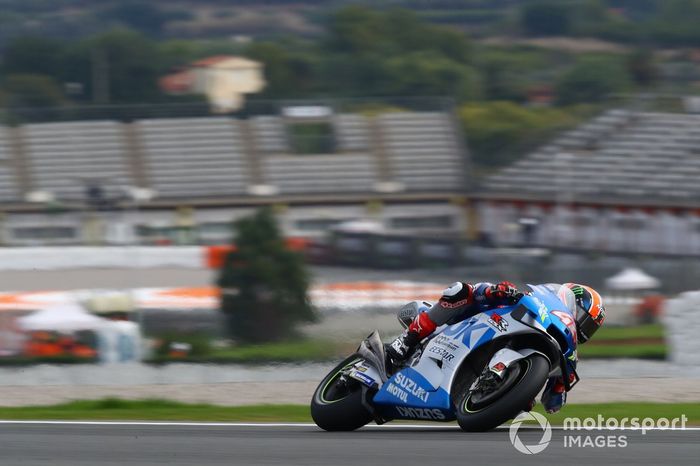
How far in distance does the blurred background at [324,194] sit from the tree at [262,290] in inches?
2.2

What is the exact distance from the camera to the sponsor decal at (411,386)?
6.36m

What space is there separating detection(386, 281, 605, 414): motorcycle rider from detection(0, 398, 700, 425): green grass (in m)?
1.41

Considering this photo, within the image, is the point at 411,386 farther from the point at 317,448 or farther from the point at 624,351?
the point at 624,351

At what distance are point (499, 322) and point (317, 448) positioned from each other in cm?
127

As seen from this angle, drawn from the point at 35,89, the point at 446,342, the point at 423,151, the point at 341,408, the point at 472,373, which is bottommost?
the point at 35,89

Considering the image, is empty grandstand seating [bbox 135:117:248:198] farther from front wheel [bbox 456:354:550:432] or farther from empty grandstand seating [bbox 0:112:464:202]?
front wheel [bbox 456:354:550:432]

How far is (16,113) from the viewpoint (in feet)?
134

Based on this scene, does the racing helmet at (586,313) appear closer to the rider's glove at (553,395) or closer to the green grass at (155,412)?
the rider's glove at (553,395)

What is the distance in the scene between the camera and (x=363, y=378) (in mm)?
6641

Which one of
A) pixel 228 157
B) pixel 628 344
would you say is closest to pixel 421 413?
pixel 628 344

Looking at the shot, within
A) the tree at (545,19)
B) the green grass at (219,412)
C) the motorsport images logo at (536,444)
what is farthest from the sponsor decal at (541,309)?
the tree at (545,19)

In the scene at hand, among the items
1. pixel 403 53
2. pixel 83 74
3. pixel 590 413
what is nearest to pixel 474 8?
pixel 403 53

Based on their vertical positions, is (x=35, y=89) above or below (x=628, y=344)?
below

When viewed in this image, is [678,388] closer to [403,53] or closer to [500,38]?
[403,53]
